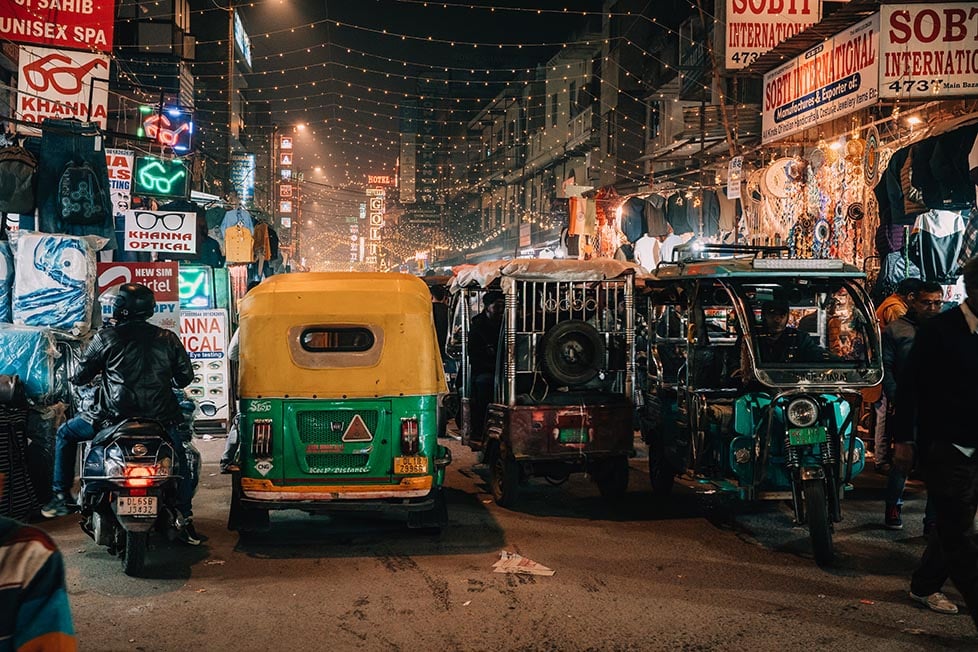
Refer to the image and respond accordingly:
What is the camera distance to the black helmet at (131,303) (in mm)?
7441

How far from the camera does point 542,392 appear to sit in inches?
409

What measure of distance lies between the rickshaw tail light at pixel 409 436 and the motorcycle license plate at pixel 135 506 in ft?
6.64

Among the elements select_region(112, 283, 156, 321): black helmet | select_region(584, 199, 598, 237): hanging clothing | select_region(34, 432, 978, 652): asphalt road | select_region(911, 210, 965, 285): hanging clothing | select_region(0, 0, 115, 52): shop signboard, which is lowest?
select_region(34, 432, 978, 652): asphalt road

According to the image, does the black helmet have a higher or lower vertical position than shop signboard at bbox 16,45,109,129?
lower

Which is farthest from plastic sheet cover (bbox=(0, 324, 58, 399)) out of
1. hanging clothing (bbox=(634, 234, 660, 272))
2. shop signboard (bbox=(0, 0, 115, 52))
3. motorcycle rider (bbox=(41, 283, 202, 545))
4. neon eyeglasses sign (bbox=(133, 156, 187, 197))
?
hanging clothing (bbox=(634, 234, 660, 272))

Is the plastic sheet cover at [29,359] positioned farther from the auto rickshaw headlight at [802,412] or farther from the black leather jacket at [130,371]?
the auto rickshaw headlight at [802,412]

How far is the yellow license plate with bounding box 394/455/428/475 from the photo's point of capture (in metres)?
7.66

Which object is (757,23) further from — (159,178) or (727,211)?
(159,178)

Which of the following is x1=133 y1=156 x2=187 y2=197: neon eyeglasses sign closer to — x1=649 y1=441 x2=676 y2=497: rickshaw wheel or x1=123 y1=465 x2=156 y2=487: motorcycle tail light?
x1=649 y1=441 x2=676 y2=497: rickshaw wheel

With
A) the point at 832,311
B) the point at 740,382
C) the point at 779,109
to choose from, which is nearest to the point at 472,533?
the point at 740,382

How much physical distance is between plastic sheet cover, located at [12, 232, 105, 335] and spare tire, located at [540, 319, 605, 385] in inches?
221

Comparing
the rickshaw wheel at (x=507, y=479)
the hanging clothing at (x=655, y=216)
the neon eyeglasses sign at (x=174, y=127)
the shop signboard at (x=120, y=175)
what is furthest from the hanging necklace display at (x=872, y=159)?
the neon eyeglasses sign at (x=174, y=127)

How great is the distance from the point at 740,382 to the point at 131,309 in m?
5.53

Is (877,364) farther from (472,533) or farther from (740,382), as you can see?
(472,533)
